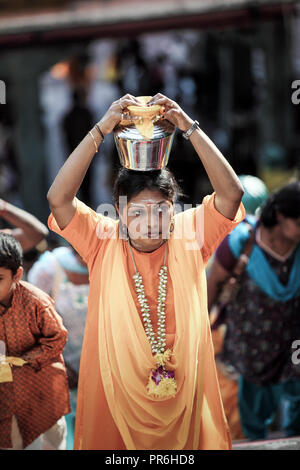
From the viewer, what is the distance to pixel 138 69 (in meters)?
10.6

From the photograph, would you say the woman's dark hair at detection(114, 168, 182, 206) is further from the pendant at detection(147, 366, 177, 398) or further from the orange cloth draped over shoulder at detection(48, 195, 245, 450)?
the pendant at detection(147, 366, 177, 398)

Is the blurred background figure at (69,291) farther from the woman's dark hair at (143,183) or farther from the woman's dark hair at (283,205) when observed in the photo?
the woman's dark hair at (143,183)

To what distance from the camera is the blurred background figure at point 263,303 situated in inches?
144

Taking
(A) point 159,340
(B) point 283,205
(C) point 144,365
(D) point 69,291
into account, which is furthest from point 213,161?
(D) point 69,291

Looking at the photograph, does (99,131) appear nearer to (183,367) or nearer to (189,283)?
(189,283)

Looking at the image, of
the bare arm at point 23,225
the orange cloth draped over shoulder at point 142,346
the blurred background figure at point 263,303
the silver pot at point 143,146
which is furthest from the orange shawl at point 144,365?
the blurred background figure at point 263,303

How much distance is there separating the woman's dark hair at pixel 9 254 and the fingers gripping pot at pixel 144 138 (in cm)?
60

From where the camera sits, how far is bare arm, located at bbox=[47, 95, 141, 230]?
2412 mm

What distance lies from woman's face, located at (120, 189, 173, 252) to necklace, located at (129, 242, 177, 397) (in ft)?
0.33

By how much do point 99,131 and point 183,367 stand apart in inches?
38.4

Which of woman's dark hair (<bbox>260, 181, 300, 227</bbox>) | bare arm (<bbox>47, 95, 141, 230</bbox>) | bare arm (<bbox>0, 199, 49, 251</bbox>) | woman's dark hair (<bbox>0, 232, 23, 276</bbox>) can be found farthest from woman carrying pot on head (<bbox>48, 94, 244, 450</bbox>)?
woman's dark hair (<bbox>260, 181, 300, 227</bbox>)

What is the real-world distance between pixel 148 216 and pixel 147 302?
0.35 metres

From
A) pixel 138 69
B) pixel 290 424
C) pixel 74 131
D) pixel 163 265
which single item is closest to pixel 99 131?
pixel 163 265

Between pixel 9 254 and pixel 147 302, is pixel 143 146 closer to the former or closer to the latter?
pixel 147 302
